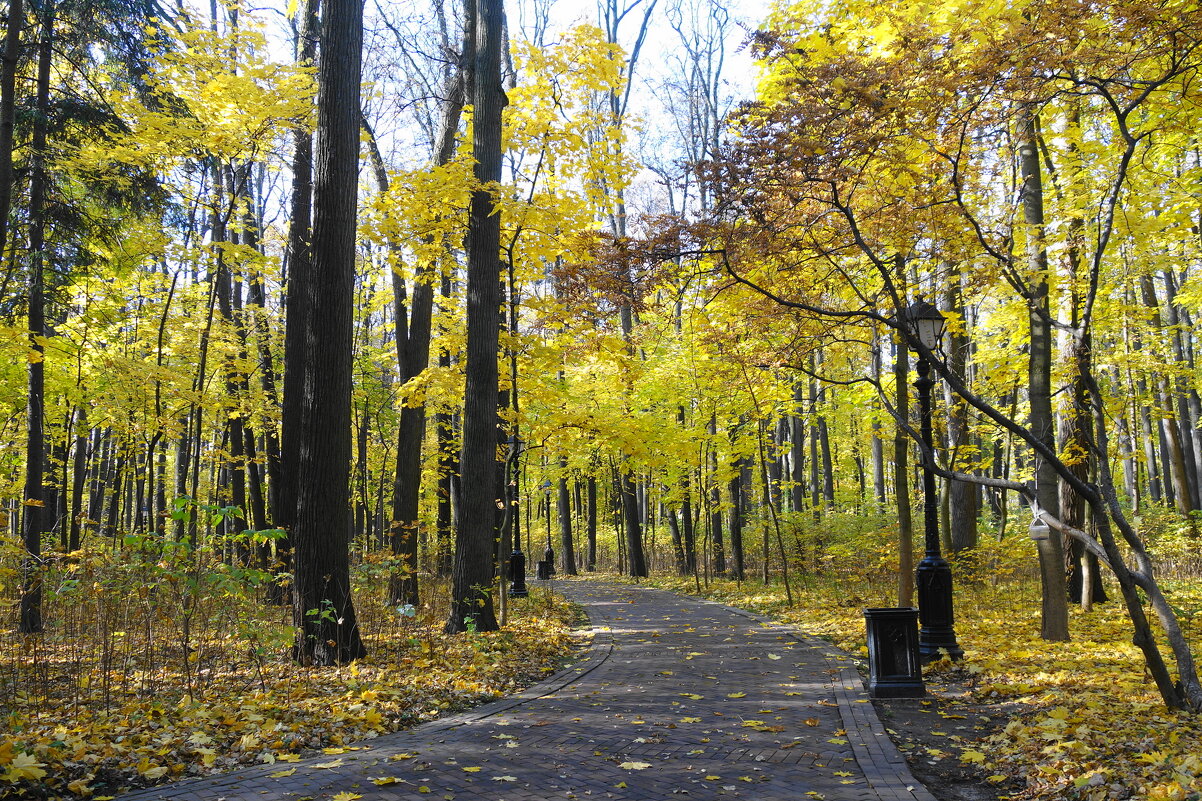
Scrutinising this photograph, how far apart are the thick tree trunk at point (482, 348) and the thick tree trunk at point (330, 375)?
245cm

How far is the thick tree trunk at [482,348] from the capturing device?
10453 millimetres

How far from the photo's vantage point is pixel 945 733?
5.96 m

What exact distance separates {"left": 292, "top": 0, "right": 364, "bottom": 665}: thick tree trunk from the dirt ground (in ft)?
17.9

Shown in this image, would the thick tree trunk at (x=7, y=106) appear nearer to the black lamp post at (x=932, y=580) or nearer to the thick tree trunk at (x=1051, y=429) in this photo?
the black lamp post at (x=932, y=580)

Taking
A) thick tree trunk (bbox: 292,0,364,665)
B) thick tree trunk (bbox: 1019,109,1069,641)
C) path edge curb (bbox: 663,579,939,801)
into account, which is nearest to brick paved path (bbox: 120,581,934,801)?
path edge curb (bbox: 663,579,939,801)

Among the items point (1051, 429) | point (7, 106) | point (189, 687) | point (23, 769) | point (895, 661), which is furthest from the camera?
point (1051, 429)

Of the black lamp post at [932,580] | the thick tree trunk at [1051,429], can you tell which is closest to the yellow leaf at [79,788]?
the black lamp post at [932,580]

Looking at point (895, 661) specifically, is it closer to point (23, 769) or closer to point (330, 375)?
point (330, 375)

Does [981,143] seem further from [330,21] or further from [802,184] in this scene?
[330,21]

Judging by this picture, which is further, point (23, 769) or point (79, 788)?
point (79, 788)

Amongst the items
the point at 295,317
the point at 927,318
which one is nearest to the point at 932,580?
the point at 927,318

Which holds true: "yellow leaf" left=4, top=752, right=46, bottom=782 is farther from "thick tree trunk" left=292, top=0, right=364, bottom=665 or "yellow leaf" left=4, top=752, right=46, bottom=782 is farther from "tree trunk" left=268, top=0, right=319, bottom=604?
"tree trunk" left=268, top=0, right=319, bottom=604

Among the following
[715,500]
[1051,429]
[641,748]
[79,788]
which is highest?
[1051,429]

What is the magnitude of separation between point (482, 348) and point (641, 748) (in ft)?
21.3
